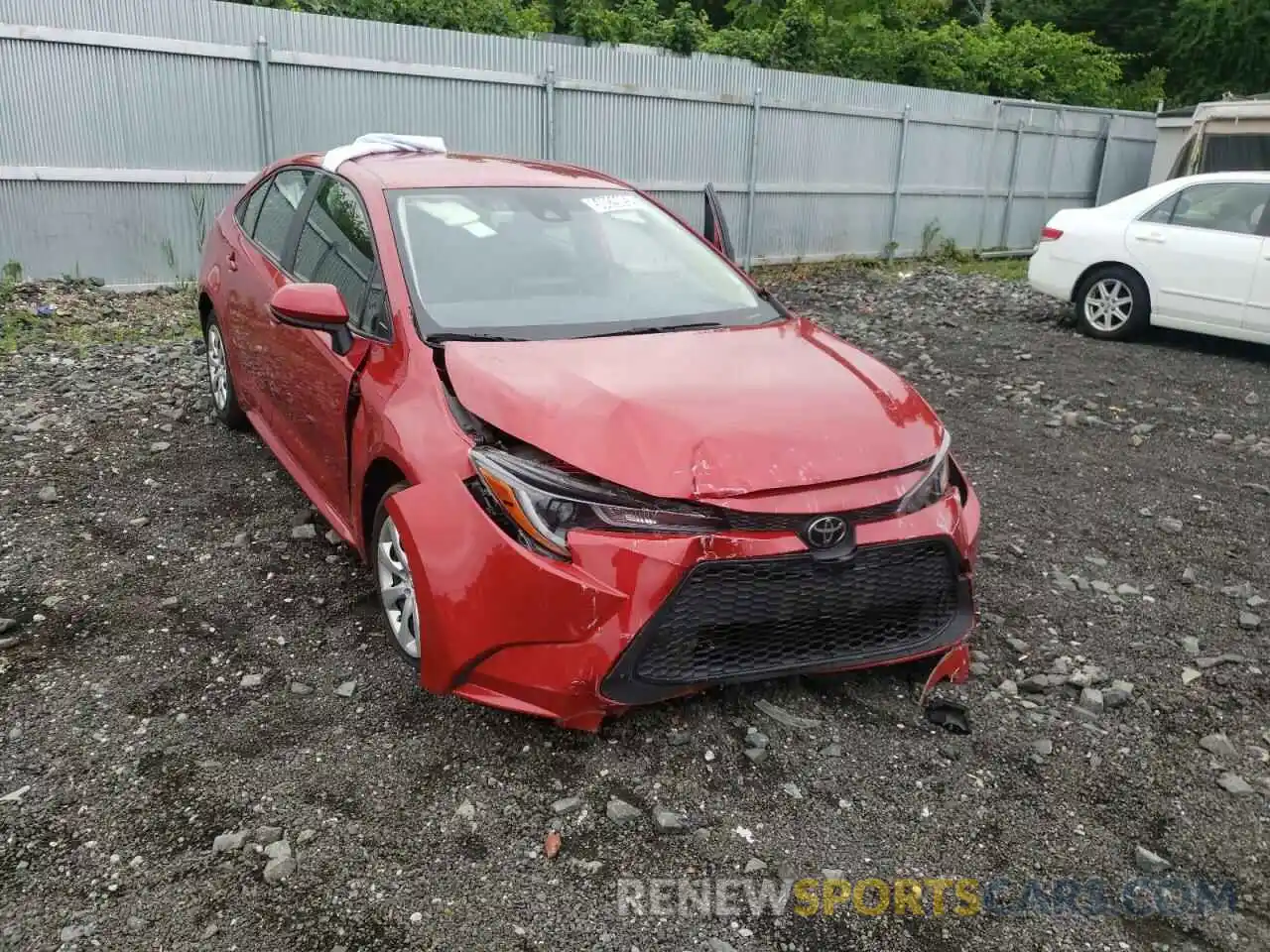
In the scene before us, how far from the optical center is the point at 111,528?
437cm

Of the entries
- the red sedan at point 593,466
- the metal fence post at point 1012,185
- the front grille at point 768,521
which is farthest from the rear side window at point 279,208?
the metal fence post at point 1012,185

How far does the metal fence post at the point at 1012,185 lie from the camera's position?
1566cm

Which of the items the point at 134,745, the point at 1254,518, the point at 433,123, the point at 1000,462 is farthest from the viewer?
the point at 433,123

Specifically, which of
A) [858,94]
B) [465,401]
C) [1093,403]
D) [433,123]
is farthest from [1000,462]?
[858,94]

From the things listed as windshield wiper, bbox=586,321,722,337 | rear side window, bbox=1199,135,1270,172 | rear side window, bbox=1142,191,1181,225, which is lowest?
rear side window, bbox=1142,191,1181,225

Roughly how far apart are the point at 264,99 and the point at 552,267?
620 cm

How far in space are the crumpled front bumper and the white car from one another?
6.48m

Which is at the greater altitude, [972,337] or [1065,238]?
[1065,238]

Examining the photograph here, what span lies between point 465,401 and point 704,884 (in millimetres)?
1437

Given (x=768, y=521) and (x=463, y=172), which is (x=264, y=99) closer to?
(x=463, y=172)

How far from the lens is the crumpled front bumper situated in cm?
261

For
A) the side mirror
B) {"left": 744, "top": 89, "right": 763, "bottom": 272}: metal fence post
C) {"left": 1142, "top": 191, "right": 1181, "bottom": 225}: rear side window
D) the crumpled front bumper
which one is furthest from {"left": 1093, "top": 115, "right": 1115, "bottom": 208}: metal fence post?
the crumpled front bumper

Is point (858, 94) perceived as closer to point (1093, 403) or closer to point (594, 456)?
point (1093, 403)

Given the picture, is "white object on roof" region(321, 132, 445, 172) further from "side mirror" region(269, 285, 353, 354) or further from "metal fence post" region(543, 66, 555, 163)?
"metal fence post" region(543, 66, 555, 163)
